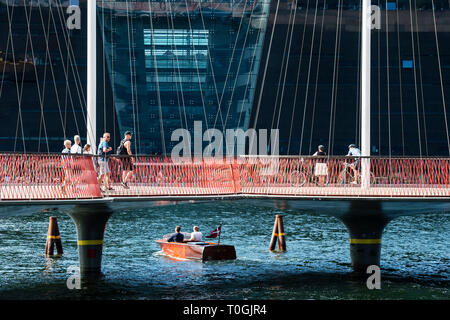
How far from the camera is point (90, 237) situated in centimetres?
2866

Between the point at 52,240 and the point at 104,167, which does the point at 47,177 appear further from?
the point at 52,240

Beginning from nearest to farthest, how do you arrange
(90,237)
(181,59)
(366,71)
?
(90,237) → (366,71) → (181,59)

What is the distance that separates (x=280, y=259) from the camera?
3403 cm

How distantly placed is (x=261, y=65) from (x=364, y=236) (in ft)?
136

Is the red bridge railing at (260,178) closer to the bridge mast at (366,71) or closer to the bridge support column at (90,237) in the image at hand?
the bridge support column at (90,237)

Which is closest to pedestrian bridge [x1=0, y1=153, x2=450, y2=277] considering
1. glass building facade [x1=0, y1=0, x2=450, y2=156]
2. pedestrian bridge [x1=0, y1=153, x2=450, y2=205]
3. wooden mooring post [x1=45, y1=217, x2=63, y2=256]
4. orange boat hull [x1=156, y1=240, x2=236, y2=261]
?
pedestrian bridge [x1=0, y1=153, x2=450, y2=205]

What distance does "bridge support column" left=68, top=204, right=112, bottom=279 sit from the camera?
93.1 ft

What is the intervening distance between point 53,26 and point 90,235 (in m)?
A: 44.3

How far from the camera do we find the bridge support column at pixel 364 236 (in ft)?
96.5

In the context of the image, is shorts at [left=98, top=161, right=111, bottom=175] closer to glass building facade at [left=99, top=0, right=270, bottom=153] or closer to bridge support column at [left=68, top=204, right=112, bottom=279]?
bridge support column at [left=68, top=204, right=112, bottom=279]

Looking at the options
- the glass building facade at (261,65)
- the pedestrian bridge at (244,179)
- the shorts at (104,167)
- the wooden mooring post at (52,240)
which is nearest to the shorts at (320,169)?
the pedestrian bridge at (244,179)

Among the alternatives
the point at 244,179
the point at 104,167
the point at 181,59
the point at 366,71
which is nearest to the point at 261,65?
the point at 181,59

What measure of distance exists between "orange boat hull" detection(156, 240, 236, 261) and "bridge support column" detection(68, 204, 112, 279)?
540 centimetres
